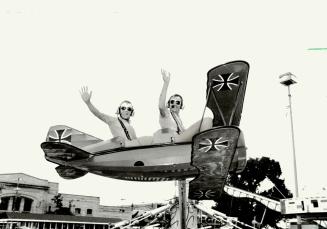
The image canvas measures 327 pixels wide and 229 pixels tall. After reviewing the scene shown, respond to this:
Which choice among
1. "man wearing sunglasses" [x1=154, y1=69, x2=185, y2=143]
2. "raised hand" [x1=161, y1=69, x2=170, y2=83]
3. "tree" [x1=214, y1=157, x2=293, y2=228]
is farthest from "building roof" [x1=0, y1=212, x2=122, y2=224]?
"raised hand" [x1=161, y1=69, x2=170, y2=83]

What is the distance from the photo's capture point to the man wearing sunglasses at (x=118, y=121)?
293 inches

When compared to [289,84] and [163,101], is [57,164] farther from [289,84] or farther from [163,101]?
[289,84]

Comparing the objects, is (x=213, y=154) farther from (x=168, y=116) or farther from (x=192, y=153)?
(x=168, y=116)

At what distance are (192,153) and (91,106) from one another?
8.33 feet

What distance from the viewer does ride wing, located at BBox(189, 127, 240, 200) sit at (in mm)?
5816

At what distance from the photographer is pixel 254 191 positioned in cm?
4088

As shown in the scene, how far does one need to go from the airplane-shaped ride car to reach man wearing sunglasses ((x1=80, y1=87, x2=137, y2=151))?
253mm

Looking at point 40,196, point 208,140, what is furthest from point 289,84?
point 40,196

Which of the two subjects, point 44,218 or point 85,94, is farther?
point 44,218

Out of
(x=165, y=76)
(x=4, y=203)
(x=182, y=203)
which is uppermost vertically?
(x=165, y=76)

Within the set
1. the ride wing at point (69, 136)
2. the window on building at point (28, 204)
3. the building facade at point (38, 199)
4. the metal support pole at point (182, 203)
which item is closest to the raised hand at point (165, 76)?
the ride wing at point (69, 136)

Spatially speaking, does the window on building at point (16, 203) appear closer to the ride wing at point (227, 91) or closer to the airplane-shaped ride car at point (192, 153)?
the airplane-shaped ride car at point (192, 153)

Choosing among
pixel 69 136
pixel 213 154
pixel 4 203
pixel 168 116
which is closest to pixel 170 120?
pixel 168 116

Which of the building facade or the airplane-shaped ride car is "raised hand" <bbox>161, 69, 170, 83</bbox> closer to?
the airplane-shaped ride car
